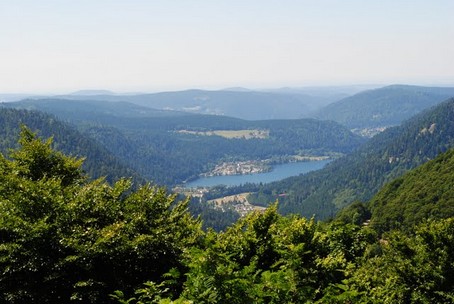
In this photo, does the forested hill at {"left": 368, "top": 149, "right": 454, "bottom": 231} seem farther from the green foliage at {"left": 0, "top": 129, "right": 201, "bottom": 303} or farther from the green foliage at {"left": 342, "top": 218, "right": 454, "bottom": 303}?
the green foliage at {"left": 0, "top": 129, "right": 201, "bottom": 303}

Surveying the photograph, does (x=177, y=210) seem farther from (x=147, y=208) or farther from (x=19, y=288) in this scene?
(x=19, y=288)

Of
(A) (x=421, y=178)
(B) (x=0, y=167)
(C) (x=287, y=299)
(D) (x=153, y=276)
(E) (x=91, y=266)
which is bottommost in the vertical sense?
(A) (x=421, y=178)

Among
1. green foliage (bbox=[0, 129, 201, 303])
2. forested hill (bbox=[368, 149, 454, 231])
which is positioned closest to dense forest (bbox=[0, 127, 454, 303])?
green foliage (bbox=[0, 129, 201, 303])

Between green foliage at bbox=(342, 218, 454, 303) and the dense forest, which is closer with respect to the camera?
the dense forest

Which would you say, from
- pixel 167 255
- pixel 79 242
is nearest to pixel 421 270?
pixel 167 255

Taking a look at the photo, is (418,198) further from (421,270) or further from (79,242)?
(79,242)

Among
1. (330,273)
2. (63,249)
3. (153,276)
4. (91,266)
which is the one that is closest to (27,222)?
(63,249)
